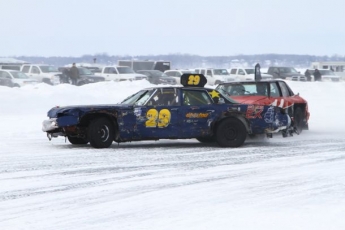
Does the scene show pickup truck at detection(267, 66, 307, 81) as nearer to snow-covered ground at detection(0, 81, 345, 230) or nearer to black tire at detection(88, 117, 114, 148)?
snow-covered ground at detection(0, 81, 345, 230)

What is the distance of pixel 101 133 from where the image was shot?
15.5 meters

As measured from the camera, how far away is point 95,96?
105 feet

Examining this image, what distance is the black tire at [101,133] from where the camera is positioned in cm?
1534

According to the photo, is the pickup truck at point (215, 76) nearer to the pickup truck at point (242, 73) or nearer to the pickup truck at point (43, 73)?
the pickup truck at point (242, 73)

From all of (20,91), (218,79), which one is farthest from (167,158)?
(218,79)

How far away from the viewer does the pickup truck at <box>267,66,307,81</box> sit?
5866cm

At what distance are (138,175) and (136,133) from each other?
13.1 ft

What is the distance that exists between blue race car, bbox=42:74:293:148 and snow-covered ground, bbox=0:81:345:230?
12.0 inches

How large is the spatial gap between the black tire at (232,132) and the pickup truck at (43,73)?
35.9m

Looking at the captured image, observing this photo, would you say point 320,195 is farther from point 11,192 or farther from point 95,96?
point 95,96

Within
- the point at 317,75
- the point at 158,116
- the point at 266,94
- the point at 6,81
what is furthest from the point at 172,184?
the point at 317,75

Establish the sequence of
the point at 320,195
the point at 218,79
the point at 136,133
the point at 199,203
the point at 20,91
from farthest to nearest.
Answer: the point at 218,79 → the point at 20,91 → the point at 136,133 → the point at 320,195 → the point at 199,203

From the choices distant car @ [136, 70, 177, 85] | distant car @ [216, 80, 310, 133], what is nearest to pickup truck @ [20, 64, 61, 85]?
distant car @ [136, 70, 177, 85]

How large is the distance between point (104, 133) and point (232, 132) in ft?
8.53
